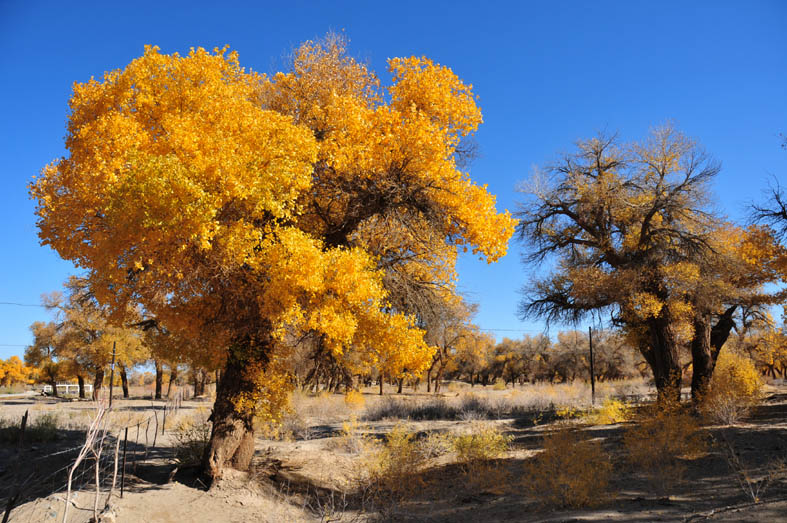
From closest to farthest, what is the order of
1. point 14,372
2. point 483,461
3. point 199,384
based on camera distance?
point 483,461 < point 199,384 < point 14,372

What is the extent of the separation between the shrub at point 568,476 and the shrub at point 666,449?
0.83 meters

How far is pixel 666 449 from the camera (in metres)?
10.9

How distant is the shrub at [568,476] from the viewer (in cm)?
798

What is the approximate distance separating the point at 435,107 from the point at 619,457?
9.14 metres

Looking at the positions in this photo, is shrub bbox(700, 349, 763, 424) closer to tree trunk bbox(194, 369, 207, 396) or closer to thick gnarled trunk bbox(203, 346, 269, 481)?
thick gnarled trunk bbox(203, 346, 269, 481)

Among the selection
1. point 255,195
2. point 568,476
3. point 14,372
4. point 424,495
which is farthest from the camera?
point 14,372

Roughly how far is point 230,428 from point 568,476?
6.88 m

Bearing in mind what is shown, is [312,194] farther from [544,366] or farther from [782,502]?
[544,366]

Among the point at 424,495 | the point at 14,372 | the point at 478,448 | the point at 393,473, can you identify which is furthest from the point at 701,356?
the point at 14,372

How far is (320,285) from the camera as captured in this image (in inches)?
321

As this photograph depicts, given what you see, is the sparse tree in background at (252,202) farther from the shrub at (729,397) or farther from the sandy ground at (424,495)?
the shrub at (729,397)

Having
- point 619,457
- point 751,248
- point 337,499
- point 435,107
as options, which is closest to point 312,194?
point 435,107

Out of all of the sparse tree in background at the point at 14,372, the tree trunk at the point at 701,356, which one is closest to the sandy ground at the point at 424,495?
the tree trunk at the point at 701,356

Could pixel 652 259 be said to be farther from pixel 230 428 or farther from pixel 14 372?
pixel 14 372
